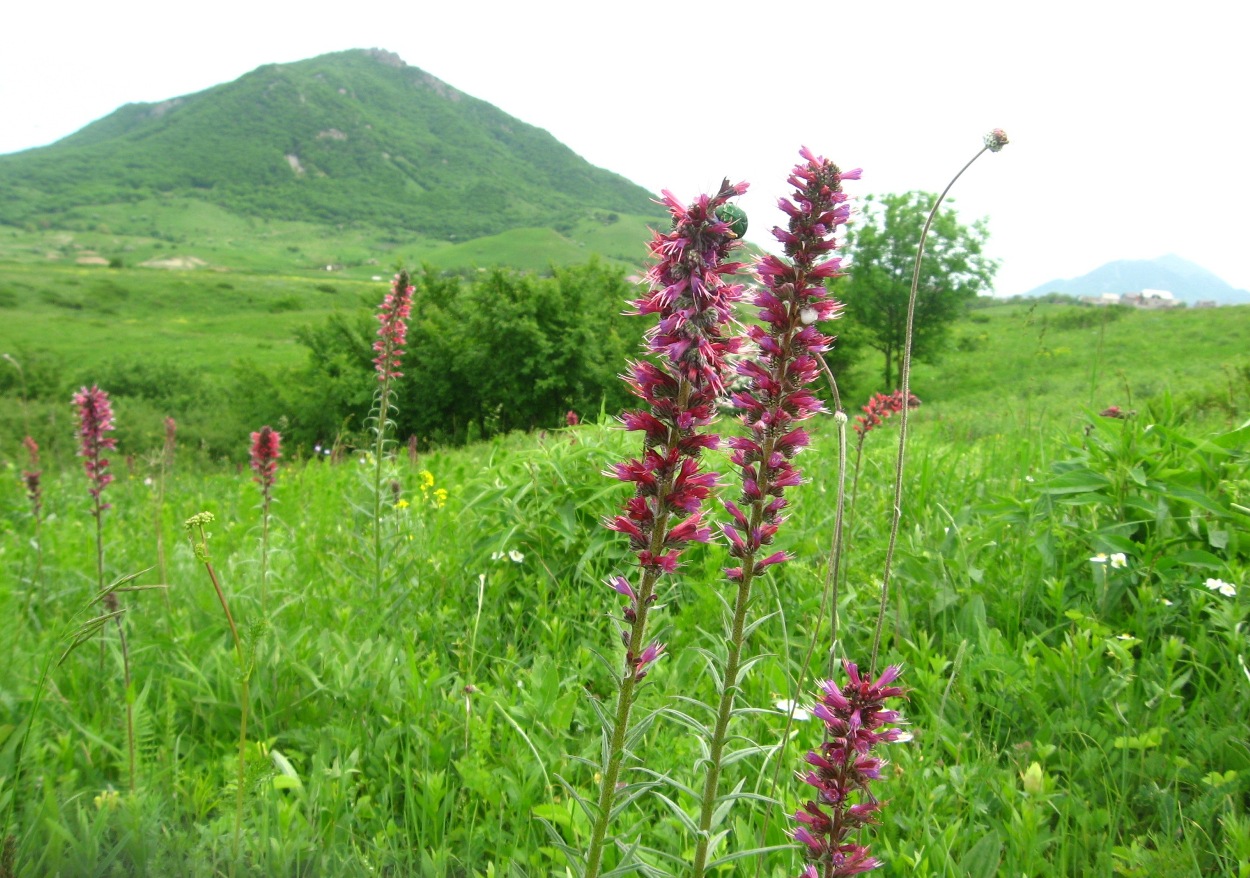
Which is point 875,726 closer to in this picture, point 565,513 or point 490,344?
point 565,513

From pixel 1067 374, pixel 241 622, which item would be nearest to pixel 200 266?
pixel 1067 374

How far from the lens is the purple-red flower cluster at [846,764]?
5.41 ft

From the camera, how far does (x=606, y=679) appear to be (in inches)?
134

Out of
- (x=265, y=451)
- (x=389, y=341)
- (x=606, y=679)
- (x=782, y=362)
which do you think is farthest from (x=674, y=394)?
(x=265, y=451)

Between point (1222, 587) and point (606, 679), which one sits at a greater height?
point (1222, 587)

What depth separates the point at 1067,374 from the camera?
108 ft

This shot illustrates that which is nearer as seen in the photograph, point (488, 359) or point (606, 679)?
point (606, 679)

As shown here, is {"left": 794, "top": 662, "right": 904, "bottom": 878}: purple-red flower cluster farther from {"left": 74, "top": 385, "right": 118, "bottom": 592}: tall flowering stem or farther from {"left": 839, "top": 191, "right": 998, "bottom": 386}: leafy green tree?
{"left": 839, "top": 191, "right": 998, "bottom": 386}: leafy green tree

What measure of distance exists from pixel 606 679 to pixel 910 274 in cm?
4868

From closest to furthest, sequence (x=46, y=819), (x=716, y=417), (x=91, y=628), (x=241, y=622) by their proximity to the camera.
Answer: (x=716, y=417) → (x=91, y=628) → (x=46, y=819) → (x=241, y=622)

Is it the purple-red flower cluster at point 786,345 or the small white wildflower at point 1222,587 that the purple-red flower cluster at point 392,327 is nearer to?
the purple-red flower cluster at point 786,345

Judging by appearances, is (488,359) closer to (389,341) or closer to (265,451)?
(389,341)

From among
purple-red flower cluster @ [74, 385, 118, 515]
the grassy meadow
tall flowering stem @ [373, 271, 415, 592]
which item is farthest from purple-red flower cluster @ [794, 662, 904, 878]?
purple-red flower cluster @ [74, 385, 118, 515]

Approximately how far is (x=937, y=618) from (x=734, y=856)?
99.0 inches
